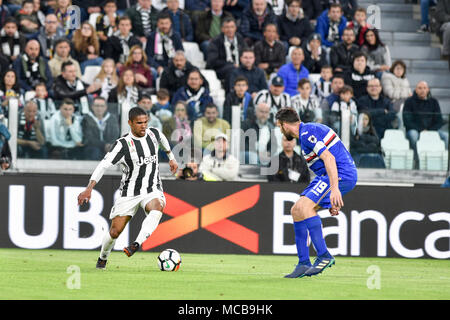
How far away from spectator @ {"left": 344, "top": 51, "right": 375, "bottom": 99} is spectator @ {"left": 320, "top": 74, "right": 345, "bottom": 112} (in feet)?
0.85

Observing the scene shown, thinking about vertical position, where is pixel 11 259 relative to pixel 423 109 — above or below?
below

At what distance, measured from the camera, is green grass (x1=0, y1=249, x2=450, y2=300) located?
8461mm

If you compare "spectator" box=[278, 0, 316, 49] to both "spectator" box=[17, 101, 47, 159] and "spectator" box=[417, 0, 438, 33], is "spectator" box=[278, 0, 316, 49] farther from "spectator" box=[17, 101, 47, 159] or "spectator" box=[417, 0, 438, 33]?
"spectator" box=[17, 101, 47, 159]

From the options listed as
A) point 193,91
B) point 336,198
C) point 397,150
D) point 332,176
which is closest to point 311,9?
point 193,91

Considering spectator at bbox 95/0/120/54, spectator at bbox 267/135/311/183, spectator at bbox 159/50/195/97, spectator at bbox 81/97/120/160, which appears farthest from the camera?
spectator at bbox 95/0/120/54

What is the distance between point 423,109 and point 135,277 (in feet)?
26.3

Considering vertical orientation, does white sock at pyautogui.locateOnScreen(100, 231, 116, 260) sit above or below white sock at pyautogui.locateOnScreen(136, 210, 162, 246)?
below

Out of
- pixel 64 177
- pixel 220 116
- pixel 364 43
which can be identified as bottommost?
pixel 64 177

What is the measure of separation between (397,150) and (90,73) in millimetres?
5576

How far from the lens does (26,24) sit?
17.4 meters

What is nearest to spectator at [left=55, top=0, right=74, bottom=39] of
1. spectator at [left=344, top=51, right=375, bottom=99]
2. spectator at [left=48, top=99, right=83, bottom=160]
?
spectator at [left=48, top=99, right=83, bottom=160]

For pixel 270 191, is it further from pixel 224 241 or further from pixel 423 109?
pixel 423 109

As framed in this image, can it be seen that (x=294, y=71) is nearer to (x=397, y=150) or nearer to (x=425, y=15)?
(x=397, y=150)
